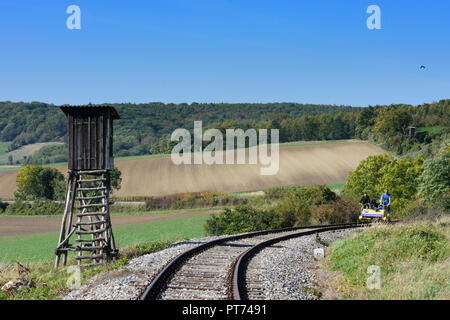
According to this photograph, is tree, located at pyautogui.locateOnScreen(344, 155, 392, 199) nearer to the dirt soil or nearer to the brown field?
the dirt soil

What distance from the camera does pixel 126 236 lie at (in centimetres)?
3419

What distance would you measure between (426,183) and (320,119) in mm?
78969

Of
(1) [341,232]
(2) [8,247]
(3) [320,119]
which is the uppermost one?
(3) [320,119]

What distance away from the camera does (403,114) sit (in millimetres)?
89938

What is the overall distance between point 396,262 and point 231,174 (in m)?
63.0

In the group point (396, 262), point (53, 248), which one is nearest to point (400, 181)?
point (396, 262)

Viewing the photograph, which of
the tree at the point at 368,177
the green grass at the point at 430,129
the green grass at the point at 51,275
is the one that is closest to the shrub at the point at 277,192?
the tree at the point at 368,177

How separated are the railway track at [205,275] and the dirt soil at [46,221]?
27230 mm

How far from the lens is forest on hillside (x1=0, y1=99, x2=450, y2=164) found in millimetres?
89344

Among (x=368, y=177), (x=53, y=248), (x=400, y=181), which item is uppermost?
(x=368, y=177)

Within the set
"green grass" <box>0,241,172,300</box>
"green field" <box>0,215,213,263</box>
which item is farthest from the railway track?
"green field" <box>0,215,213,263</box>

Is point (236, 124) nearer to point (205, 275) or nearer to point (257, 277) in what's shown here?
point (257, 277)
